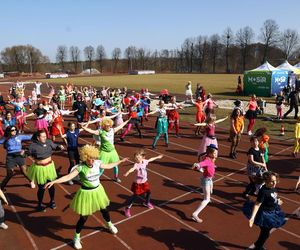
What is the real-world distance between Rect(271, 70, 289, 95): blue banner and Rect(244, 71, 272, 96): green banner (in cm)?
34

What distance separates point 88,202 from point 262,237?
3.16 m

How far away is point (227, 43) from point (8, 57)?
76.5m

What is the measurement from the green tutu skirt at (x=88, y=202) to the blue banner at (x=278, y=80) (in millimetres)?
25364

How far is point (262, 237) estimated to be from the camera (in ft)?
17.6

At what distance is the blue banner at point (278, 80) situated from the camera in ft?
90.4

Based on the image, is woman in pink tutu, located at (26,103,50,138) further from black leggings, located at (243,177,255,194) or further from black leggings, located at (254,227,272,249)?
black leggings, located at (254,227,272,249)

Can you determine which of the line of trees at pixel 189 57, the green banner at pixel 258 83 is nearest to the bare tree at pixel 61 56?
the line of trees at pixel 189 57

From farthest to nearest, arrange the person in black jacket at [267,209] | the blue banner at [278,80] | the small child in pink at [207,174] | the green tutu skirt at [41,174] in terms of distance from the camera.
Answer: the blue banner at [278,80] → the green tutu skirt at [41,174] → the small child in pink at [207,174] → the person in black jacket at [267,209]

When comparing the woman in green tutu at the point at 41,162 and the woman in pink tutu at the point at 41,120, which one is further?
the woman in pink tutu at the point at 41,120

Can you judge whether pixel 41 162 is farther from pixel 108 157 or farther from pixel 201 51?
pixel 201 51

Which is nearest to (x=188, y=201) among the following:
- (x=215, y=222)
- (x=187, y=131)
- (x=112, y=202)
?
(x=215, y=222)

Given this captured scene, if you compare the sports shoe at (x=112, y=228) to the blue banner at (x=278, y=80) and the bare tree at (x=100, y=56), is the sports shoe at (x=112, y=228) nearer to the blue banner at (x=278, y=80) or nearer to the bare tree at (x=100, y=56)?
the blue banner at (x=278, y=80)

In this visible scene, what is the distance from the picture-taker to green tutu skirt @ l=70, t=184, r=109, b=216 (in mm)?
5509

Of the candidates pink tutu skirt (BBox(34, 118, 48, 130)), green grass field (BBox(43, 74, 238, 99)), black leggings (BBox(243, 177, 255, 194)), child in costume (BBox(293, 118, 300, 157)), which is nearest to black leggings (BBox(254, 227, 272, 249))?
black leggings (BBox(243, 177, 255, 194))
